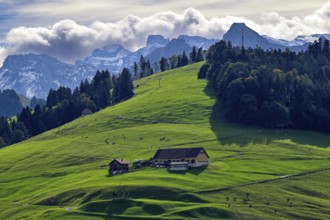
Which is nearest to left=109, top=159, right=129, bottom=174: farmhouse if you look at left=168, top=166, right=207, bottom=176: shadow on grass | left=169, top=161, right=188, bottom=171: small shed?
left=169, top=161, right=188, bottom=171: small shed

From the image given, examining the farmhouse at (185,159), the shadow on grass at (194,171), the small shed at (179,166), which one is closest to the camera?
the shadow on grass at (194,171)

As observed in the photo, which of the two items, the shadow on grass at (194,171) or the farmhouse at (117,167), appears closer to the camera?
the shadow on grass at (194,171)

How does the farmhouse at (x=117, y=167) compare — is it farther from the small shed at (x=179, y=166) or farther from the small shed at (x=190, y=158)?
the small shed at (x=179, y=166)

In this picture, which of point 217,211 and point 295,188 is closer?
point 217,211

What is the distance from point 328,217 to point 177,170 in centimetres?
4804

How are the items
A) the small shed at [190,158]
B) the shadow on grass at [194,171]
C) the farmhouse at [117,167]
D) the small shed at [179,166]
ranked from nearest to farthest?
the shadow on grass at [194,171] < the small shed at [179,166] < the farmhouse at [117,167] < the small shed at [190,158]

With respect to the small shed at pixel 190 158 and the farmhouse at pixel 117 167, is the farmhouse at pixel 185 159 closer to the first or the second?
the small shed at pixel 190 158

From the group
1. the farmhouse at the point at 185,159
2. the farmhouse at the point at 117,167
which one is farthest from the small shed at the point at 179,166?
the farmhouse at the point at 117,167

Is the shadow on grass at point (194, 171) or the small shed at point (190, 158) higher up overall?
the small shed at point (190, 158)

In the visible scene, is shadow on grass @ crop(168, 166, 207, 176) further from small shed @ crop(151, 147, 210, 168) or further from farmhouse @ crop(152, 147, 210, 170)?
small shed @ crop(151, 147, 210, 168)

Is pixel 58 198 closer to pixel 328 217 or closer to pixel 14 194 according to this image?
pixel 14 194

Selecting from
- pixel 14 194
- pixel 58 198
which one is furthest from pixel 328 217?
pixel 14 194

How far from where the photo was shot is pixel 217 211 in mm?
154875

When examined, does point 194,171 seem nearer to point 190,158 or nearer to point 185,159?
point 190,158
